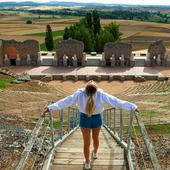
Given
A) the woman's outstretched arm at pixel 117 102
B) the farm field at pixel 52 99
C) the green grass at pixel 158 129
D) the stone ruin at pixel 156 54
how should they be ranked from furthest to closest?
1. the stone ruin at pixel 156 54
2. the green grass at pixel 158 129
3. the farm field at pixel 52 99
4. the woman's outstretched arm at pixel 117 102

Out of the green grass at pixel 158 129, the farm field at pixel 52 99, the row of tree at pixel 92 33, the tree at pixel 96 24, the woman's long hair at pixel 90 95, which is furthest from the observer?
the tree at pixel 96 24

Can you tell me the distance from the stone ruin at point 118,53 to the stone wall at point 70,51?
3043 mm

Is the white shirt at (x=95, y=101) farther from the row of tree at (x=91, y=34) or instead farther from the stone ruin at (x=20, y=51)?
the row of tree at (x=91, y=34)

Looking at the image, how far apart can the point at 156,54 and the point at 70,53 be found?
35.0ft

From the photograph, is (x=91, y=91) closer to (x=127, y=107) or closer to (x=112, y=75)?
(x=127, y=107)

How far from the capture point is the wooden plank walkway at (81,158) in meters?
8.36

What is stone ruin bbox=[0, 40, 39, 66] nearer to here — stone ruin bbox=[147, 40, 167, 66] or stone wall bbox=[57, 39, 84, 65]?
stone wall bbox=[57, 39, 84, 65]

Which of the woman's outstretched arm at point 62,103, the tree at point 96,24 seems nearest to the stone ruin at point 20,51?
the tree at point 96,24

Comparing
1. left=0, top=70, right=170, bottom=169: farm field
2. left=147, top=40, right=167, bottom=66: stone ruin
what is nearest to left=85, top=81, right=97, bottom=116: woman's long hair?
left=0, top=70, right=170, bottom=169: farm field

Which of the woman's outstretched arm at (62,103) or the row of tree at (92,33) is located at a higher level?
the woman's outstretched arm at (62,103)

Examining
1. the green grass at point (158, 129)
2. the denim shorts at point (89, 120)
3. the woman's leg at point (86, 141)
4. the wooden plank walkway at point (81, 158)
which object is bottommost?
the green grass at point (158, 129)

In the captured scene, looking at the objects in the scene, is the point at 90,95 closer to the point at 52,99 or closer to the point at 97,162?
the point at 97,162

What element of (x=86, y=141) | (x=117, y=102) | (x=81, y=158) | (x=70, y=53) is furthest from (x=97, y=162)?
(x=70, y=53)

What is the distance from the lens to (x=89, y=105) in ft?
26.2
